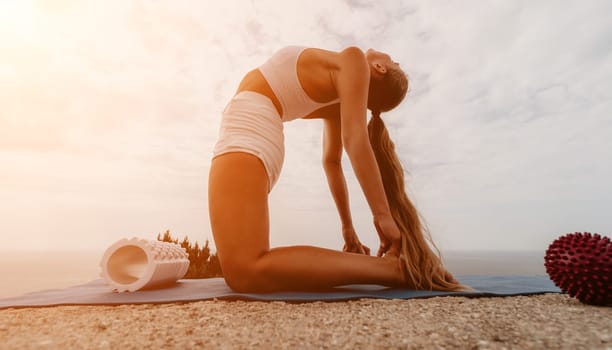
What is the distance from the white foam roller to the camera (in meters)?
2.29

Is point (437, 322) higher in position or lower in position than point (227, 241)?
lower

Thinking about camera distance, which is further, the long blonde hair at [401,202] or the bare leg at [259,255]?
the long blonde hair at [401,202]

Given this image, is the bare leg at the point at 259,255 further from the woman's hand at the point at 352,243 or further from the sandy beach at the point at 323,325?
the woman's hand at the point at 352,243

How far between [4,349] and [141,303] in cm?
72

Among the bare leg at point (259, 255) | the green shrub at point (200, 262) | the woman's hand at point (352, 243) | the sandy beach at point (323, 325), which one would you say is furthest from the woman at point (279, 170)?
the green shrub at point (200, 262)

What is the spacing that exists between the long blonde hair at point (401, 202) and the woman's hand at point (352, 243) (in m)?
0.49

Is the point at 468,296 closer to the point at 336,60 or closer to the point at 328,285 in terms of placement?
the point at 328,285

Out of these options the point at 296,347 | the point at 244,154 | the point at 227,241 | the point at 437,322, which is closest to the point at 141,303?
the point at 227,241

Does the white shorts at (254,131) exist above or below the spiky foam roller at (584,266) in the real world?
above

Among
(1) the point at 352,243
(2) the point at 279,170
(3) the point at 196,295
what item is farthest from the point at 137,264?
(1) the point at 352,243

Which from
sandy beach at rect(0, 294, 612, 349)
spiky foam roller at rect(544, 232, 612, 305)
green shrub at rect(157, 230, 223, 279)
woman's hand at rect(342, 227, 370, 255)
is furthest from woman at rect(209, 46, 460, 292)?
green shrub at rect(157, 230, 223, 279)

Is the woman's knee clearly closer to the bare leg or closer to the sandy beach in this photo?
the bare leg

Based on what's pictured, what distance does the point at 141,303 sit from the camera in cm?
189

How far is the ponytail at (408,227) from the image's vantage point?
2133 mm
